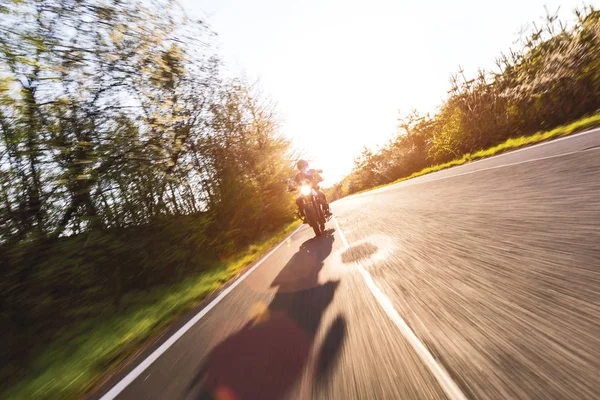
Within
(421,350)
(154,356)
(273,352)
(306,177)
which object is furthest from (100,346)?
(306,177)

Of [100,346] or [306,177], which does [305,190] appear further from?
[100,346]

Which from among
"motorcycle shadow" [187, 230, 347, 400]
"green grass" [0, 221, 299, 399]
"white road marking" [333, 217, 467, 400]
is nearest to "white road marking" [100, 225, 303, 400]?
"green grass" [0, 221, 299, 399]

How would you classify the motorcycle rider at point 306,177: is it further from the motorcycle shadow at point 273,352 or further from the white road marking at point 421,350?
the white road marking at point 421,350

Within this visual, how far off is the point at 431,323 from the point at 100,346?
4526mm

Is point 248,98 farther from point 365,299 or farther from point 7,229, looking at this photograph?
point 365,299

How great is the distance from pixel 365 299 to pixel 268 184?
15.8 metres

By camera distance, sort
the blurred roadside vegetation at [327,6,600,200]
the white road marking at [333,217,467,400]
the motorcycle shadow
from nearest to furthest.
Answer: the white road marking at [333,217,467,400] < the motorcycle shadow < the blurred roadside vegetation at [327,6,600,200]

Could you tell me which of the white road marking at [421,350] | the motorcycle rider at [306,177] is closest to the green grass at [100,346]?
the white road marking at [421,350]

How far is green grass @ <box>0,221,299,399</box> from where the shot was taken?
3.28 meters

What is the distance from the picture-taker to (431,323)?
234cm

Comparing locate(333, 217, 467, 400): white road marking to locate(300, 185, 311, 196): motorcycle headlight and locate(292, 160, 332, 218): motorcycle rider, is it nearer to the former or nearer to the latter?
locate(300, 185, 311, 196): motorcycle headlight

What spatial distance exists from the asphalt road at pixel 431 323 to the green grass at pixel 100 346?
2.28 feet

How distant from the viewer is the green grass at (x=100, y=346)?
3275 mm

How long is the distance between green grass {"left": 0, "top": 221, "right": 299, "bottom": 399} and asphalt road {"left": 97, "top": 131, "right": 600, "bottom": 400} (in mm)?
696
